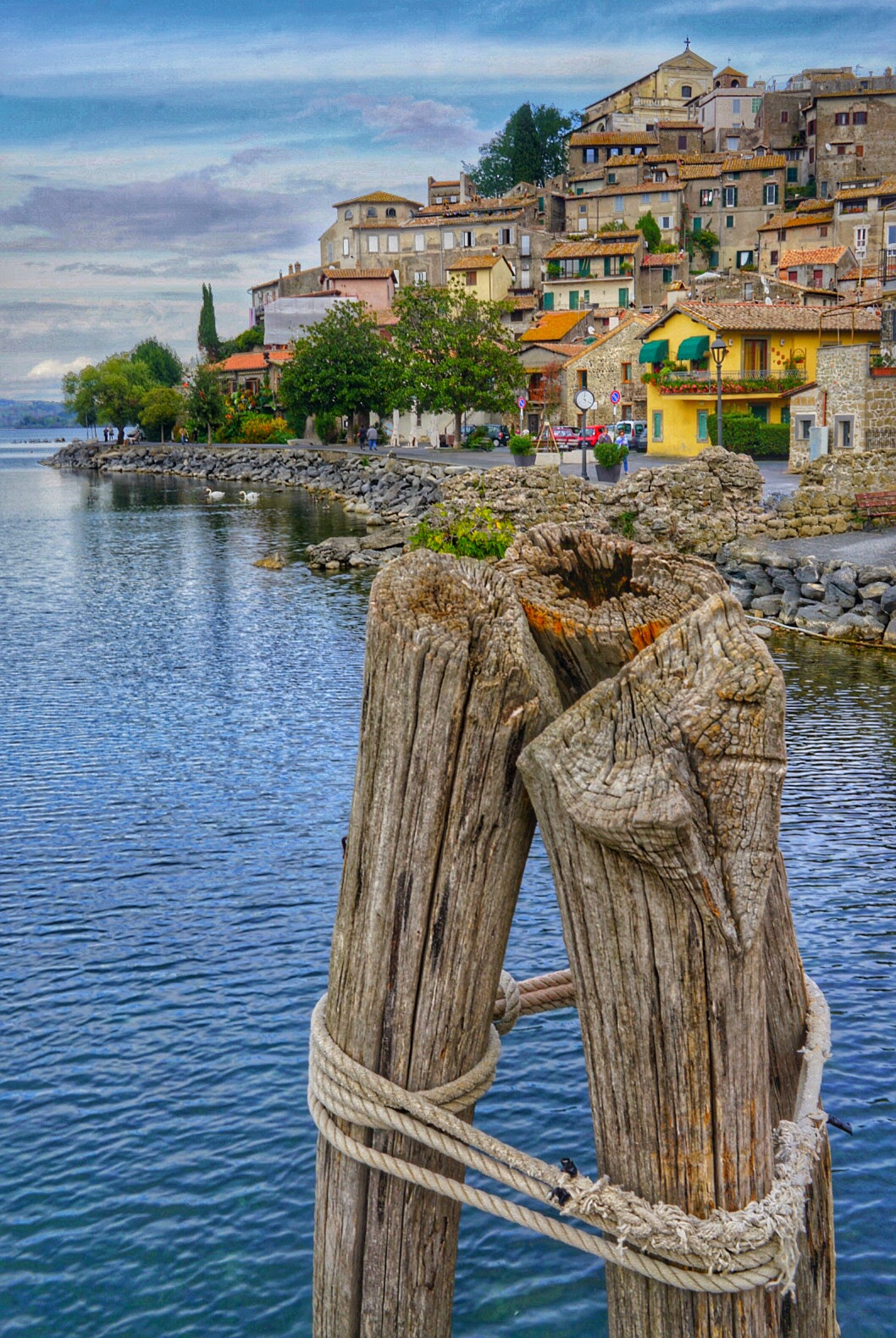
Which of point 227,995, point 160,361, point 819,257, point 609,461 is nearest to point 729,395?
point 609,461

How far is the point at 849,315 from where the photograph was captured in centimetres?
5031

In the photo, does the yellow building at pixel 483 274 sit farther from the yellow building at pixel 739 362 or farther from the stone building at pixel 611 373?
the yellow building at pixel 739 362

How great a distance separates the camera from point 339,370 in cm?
7819

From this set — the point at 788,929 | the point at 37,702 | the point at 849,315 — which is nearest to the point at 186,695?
the point at 37,702

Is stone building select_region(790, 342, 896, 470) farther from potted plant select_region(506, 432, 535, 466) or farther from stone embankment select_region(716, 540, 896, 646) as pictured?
potted plant select_region(506, 432, 535, 466)

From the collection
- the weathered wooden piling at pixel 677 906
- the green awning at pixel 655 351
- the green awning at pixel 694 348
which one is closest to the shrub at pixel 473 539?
the weathered wooden piling at pixel 677 906

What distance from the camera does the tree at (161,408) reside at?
11162cm

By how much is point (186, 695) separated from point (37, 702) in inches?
98.2

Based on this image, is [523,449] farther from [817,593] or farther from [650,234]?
[650,234]

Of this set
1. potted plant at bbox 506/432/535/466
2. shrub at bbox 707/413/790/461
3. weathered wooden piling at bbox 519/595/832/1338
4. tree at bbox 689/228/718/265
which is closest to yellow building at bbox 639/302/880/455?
shrub at bbox 707/413/790/461

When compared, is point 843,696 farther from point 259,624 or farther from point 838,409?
point 838,409

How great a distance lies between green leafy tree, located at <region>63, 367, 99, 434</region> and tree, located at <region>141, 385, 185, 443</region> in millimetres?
12432

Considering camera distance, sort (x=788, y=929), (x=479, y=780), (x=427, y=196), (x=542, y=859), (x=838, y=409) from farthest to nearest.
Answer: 1. (x=427, y=196)
2. (x=838, y=409)
3. (x=542, y=859)
4. (x=788, y=929)
5. (x=479, y=780)

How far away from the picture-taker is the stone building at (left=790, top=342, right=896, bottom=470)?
119 ft
